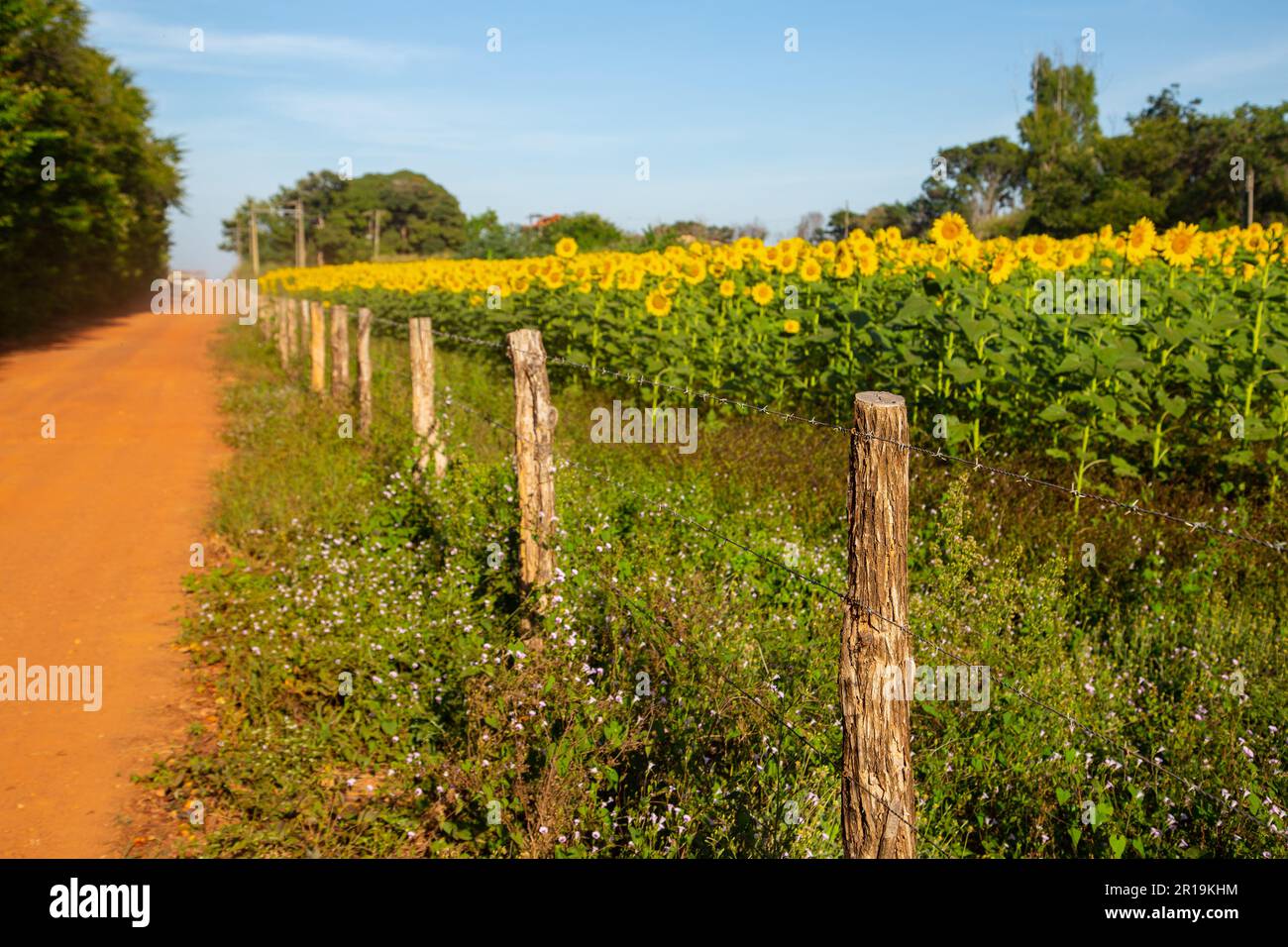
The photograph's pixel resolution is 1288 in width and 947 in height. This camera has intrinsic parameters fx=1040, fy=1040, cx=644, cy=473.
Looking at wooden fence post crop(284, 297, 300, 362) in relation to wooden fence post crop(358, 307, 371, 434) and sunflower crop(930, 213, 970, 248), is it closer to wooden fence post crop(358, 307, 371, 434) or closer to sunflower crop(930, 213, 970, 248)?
wooden fence post crop(358, 307, 371, 434)

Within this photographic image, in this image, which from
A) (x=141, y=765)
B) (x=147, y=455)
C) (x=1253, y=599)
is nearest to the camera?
(x=141, y=765)

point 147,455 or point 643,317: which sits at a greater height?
point 643,317

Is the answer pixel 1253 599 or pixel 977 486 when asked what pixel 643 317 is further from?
Answer: pixel 1253 599

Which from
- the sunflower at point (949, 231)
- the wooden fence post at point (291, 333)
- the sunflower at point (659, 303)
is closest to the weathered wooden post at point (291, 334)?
the wooden fence post at point (291, 333)

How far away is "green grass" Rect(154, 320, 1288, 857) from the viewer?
4.00m

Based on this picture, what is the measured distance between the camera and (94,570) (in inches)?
292

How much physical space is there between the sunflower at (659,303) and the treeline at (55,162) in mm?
15522

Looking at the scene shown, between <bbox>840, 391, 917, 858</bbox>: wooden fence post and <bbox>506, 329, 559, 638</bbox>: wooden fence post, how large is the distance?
8.97ft

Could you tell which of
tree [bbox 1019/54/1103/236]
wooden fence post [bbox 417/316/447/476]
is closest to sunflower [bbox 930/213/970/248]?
wooden fence post [bbox 417/316/447/476]

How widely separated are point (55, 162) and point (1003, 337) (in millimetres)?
24932

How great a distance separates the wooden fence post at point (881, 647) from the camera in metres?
2.94

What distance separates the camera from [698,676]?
182 inches

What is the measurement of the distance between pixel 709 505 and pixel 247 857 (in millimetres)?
4063
